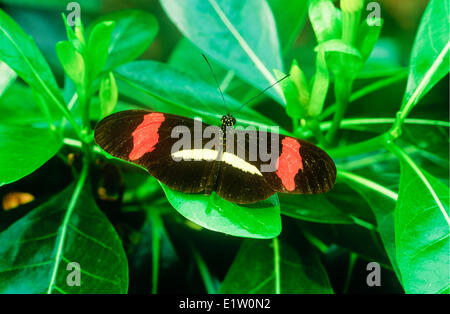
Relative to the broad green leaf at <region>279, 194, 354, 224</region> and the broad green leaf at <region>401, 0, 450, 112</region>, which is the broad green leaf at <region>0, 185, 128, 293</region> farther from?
the broad green leaf at <region>401, 0, 450, 112</region>

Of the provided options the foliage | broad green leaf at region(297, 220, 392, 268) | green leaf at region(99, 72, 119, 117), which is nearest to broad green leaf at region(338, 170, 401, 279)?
the foliage

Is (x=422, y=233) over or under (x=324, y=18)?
under

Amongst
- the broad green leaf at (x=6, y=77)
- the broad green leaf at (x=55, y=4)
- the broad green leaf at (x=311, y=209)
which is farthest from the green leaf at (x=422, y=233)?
the broad green leaf at (x=55, y=4)

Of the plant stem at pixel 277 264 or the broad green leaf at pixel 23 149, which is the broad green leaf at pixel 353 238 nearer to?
the plant stem at pixel 277 264

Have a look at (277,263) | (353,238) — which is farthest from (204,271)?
(353,238)

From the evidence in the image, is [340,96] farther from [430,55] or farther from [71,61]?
[71,61]

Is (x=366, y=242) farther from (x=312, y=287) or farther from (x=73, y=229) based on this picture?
(x=73, y=229)

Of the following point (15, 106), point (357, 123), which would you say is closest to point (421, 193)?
point (357, 123)
